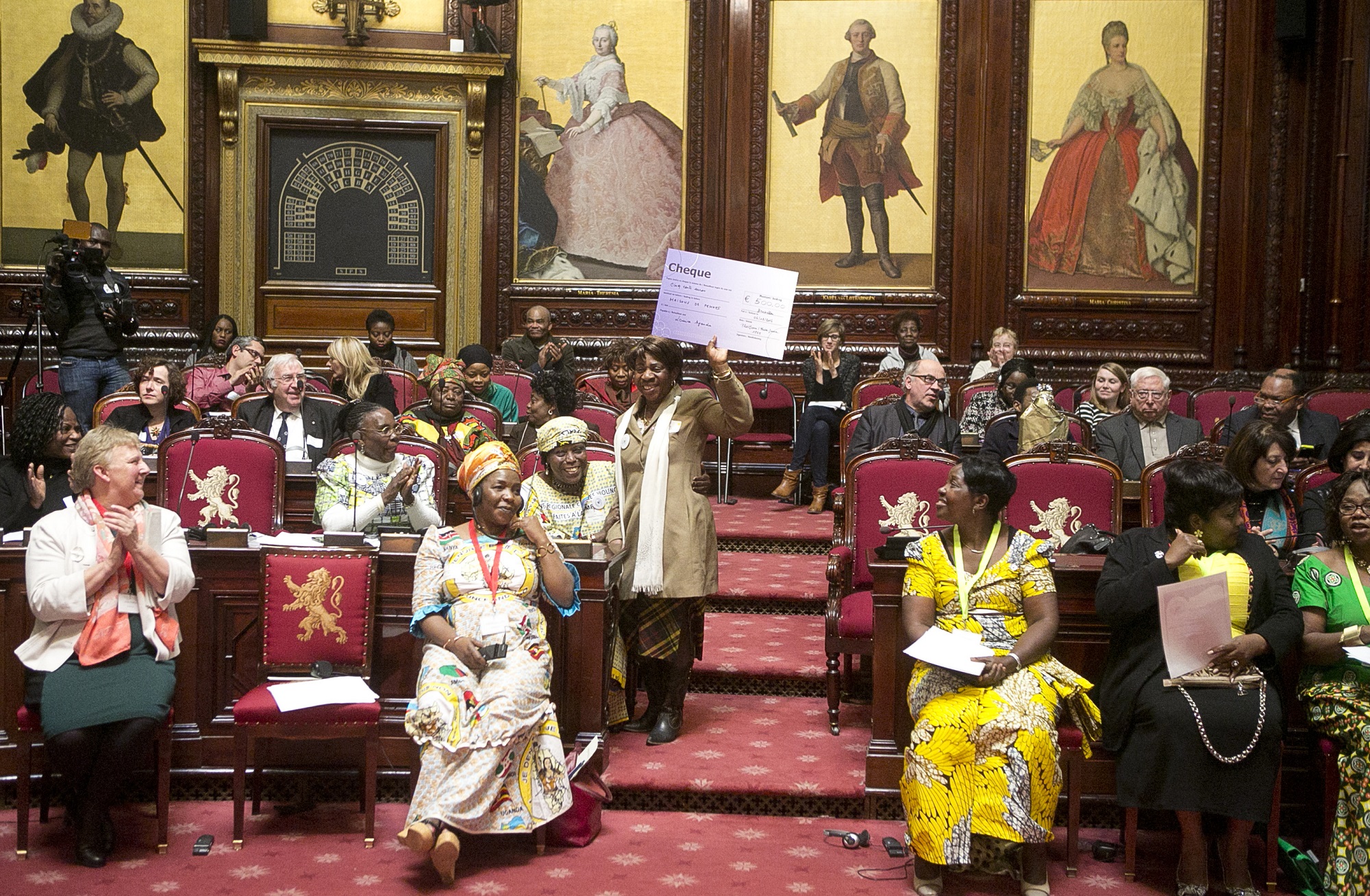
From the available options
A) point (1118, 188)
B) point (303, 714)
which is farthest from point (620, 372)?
point (1118, 188)

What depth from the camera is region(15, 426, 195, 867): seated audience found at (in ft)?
11.8

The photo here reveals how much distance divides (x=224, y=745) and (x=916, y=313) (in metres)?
6.46

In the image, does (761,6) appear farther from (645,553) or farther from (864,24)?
(645,553)

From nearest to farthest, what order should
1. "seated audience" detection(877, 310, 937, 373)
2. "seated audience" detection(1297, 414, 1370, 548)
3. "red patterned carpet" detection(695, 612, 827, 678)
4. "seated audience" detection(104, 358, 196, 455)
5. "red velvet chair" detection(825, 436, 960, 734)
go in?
"seated audience" detection(1297, 414, 1370, 548), "red velvet chair" detection(825, 436, 960, 734), "red patterned carpet" detection(695, 612, 827, 678), "seated audience" detection(104, 358, 196, 455), "seated audience" detection(877, 310, 937, 373)

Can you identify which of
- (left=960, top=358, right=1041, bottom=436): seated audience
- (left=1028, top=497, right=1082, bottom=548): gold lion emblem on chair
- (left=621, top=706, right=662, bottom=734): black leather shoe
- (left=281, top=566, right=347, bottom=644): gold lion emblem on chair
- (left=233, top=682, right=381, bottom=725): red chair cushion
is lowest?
(left=621, top=706, right=662, bottom=734): black leather shoe

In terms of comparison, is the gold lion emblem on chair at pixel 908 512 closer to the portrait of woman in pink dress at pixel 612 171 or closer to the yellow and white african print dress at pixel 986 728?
the yellow and white african print dress at pixel 986 728

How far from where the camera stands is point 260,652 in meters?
4.14

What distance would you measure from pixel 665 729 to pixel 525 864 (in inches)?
36.5

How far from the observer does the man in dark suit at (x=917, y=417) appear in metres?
6.23

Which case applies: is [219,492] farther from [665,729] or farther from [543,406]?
[665,729]

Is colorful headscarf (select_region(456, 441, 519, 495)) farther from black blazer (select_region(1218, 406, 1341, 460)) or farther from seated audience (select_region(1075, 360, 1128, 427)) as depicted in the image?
black blazer (select_region(1218, 406, 1341, 460))

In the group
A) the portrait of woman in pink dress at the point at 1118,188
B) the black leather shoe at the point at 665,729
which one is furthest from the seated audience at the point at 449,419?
the portrait of woman in pink dress at the point at 1118,188

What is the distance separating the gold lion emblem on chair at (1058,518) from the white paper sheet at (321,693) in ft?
8.60

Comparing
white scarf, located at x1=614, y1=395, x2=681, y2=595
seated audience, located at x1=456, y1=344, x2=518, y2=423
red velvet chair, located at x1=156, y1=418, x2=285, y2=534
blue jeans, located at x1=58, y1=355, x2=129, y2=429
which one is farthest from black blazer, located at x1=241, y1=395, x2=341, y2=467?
white scarf, located at x1=614, y1=395, x2=681, y2=595
